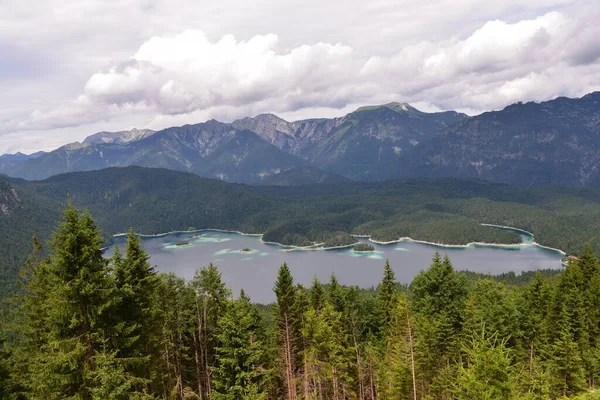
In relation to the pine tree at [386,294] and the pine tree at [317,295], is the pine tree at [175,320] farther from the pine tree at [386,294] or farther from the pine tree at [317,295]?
the pine tree at [386,294]

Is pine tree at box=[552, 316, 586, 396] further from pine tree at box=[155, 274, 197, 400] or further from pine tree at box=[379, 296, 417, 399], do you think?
pine tree at box=[155, 274, 197, 400]

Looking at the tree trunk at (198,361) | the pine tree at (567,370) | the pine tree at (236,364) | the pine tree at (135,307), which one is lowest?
the pine tree at (567,370)

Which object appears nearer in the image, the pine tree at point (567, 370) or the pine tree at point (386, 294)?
the pine tree at point (567, 370)

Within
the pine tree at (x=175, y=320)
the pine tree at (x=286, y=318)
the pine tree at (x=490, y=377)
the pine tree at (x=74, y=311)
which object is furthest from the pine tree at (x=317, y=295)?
the pine tree at (x=74, y=311)

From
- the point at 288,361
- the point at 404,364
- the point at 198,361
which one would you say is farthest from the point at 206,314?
the point at 404,364

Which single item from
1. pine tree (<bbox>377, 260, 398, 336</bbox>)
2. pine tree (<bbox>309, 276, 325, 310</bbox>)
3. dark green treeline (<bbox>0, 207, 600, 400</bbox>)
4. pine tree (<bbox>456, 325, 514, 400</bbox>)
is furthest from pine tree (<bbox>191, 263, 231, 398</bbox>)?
pine tree (<bbox>377, 260, 398, 336</bbox>)

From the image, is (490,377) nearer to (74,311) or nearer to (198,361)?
(74,311)

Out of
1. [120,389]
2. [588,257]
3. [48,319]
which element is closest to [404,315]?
[120,389]

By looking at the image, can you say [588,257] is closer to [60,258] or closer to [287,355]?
[287,355]
